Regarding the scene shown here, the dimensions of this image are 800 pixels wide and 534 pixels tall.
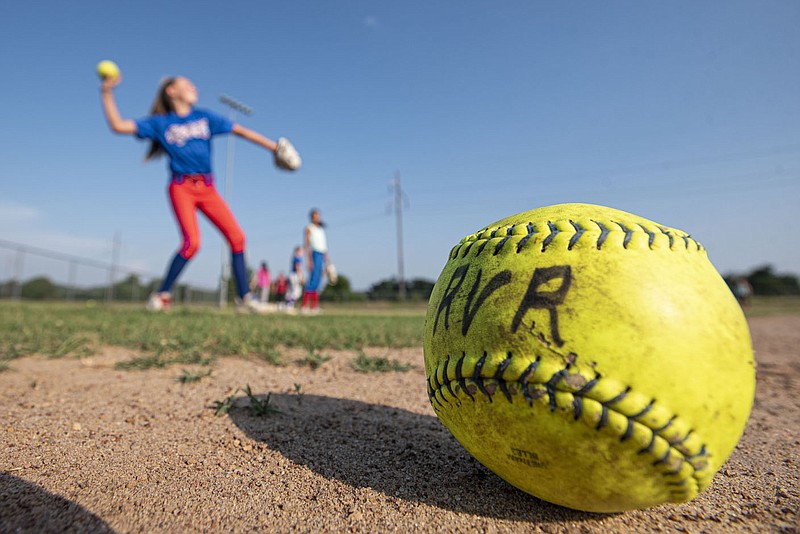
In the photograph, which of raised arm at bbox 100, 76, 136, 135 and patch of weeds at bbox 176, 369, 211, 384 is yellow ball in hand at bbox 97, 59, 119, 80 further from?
patch of weeds at bbox 176, 369, 211, 384

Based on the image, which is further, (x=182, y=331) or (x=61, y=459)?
(x=182, y=331)

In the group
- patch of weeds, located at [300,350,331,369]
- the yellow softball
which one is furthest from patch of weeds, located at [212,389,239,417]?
the yellow softball

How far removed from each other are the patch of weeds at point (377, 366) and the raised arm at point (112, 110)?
411cm

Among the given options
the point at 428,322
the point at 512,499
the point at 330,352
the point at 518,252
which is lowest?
the point at 512,499

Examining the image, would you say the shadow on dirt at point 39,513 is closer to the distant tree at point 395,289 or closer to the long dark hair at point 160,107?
the long dark hair at point 160,107

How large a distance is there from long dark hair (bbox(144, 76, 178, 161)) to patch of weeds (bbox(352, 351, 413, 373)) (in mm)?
4066

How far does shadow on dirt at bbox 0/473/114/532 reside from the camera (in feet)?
3.69

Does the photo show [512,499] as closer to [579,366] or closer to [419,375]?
[579,366]

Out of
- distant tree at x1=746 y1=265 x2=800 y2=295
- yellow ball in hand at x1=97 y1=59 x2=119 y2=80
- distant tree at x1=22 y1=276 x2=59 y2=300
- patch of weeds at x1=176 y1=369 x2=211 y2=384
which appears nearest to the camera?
patch of weeds at x1=176 y1=369 x2=211 y2=384

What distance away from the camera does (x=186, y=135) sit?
18.0 feet

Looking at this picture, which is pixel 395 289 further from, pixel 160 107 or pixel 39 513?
pixel 39 513

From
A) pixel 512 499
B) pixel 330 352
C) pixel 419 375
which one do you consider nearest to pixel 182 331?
pixel 330 352

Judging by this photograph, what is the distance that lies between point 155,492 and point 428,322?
3.22 feet

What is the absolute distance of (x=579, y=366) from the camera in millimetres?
1100
